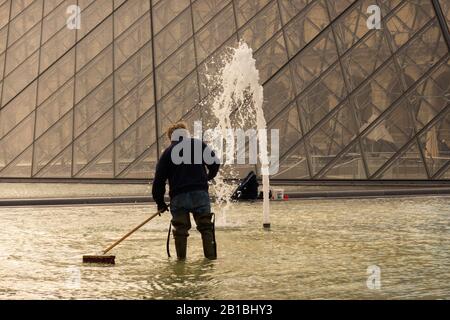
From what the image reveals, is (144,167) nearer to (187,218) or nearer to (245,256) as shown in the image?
(245,256)

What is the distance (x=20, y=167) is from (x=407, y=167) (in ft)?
32.9

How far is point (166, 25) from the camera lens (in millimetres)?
30375

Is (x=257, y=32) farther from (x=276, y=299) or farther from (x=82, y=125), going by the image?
(x=276, y=299)

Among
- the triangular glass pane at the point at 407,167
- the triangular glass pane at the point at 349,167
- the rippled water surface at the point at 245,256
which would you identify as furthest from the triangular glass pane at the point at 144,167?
the rippled water surface at the point at 245,256

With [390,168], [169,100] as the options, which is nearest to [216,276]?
[390,168]

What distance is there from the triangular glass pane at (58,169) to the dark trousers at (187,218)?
17501 mm

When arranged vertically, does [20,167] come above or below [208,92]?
below

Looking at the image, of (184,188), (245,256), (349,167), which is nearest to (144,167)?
(349,167)

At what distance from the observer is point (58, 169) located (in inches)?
1164

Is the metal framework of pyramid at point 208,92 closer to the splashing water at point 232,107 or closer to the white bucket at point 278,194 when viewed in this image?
the splashing water at point 232,107

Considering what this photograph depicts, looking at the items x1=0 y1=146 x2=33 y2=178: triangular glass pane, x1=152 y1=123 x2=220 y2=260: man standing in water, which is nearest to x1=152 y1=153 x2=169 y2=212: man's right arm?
x1=152 y1=123 x2=220 y2=260: man standing in water
